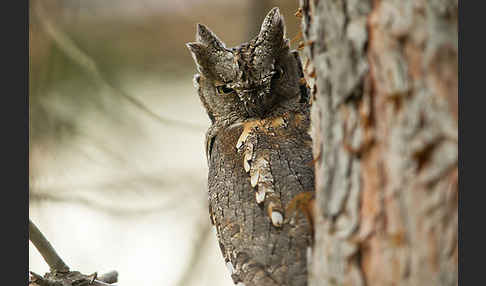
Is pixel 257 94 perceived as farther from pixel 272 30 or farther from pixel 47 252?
pixel 47 252

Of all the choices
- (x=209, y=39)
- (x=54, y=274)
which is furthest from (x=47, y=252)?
(x=209, y=39)

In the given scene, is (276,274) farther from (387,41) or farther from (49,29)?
(49,29)

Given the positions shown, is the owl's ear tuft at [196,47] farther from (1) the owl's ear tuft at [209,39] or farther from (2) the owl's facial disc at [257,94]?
(2) the owl's facial disc at [257,94]

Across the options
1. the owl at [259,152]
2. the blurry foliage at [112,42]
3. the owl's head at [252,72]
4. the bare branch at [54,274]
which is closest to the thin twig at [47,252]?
the bare branch at [54,274]

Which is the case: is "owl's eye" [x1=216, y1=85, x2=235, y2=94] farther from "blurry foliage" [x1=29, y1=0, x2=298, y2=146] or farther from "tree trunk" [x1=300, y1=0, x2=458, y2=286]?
"blurry foliage" [x1=29, y1=0, x2=298, y2=146]

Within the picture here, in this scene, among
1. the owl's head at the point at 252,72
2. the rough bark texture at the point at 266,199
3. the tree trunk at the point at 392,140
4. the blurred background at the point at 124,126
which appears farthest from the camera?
the blurred background at the point at 124,126

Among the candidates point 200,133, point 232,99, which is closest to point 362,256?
point 232,99

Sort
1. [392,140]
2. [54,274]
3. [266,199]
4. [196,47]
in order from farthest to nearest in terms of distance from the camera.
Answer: [196,47] < [54,274] < [266,199] < [392,140]
